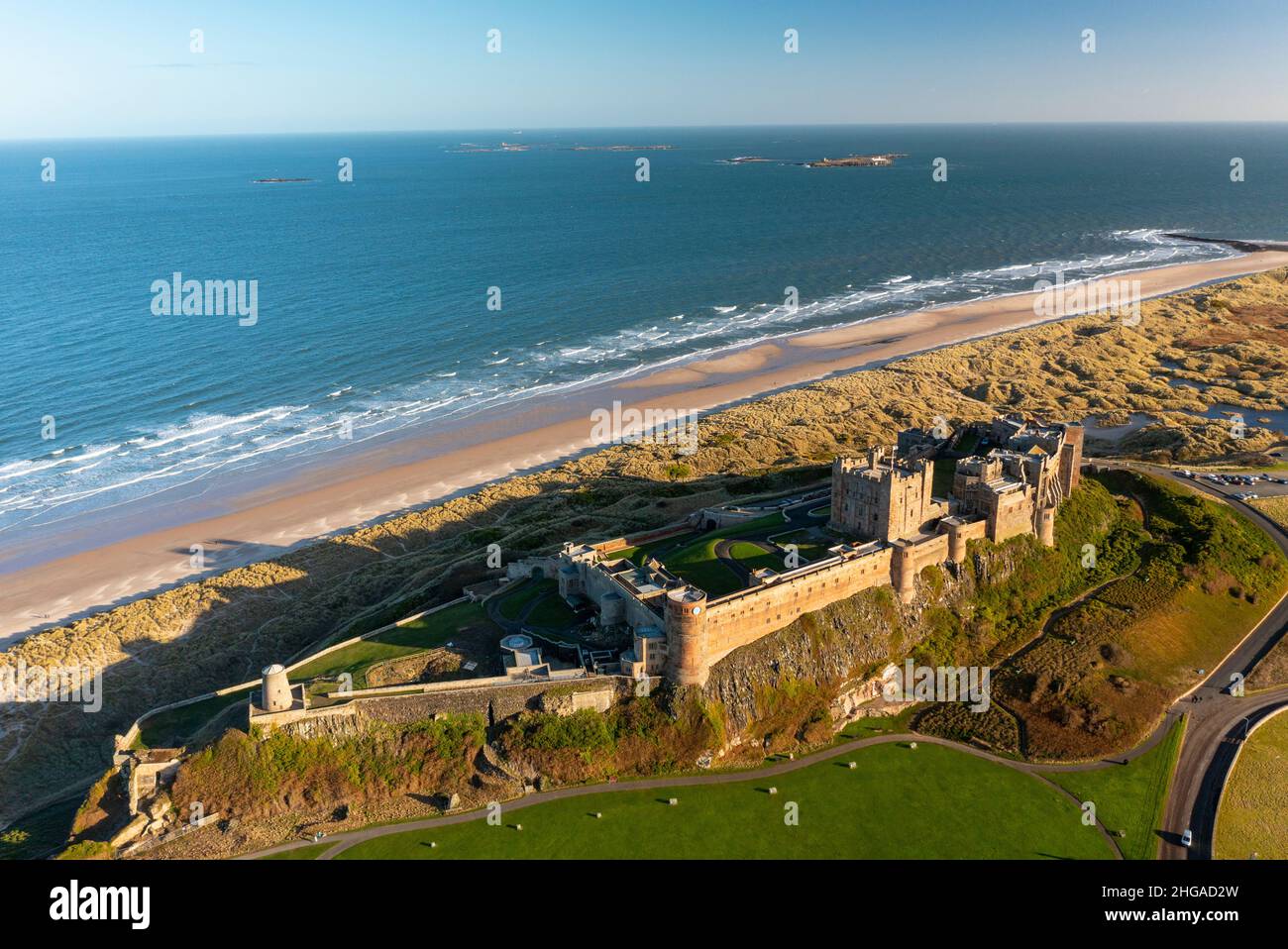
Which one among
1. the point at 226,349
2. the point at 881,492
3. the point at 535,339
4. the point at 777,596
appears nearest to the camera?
the point at 777,596

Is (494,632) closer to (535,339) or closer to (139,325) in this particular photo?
(535,339)

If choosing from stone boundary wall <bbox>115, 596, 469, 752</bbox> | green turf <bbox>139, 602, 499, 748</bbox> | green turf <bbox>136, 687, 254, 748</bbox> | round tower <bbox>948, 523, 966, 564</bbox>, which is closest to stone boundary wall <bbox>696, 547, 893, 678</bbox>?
round tower <bbox>948, 523, 966, 564</bbox>

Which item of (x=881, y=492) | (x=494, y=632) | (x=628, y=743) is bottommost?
(x=628, y=743)

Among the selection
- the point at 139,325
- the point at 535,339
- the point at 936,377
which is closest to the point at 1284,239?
the point at 936,377

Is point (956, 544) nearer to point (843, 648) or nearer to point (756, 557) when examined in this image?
point (843, 648)

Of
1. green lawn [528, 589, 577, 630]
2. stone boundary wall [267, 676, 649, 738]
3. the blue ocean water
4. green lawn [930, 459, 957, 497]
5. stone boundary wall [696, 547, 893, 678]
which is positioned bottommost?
stone boundary wall [267, 676, 649, 738]

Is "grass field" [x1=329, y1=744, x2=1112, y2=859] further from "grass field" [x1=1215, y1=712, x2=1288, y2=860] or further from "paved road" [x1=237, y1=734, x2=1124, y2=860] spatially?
"grass field" [x1=1215, y1=712, x2=1288, y2=860]
